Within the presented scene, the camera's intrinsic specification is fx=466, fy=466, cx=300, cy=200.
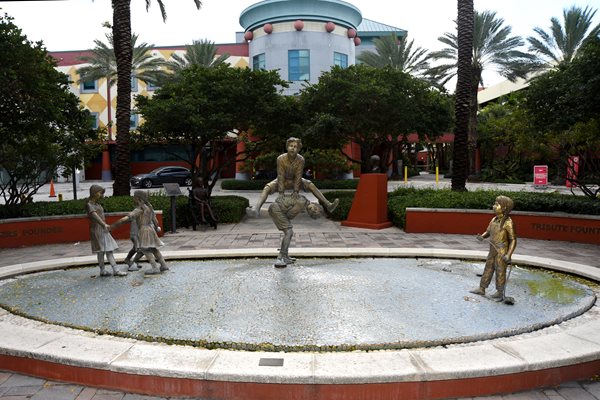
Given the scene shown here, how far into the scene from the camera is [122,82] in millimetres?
14500

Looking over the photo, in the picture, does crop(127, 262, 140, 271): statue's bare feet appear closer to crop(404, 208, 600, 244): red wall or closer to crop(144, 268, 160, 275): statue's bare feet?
crop(144, 268, 160, 275): statue's bare feet

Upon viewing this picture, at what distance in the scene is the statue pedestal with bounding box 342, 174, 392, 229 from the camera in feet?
44.2

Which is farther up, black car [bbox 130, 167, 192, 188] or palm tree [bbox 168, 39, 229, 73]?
palm tree [bbox 168, 39, 229, 73]

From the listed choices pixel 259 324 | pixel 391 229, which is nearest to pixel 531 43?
pixel 391 229

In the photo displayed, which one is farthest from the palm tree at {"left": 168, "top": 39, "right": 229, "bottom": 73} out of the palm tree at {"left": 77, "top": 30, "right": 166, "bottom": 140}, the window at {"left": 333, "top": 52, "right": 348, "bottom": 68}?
the window at {"left": 333, "top": 52, "right": 348, "bottom": 68}

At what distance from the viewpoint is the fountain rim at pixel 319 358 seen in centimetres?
355

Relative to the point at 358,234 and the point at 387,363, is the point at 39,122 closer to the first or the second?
the point at 358,234

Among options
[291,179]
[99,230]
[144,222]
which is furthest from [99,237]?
Answer: [291,179]

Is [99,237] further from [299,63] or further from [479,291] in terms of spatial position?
[299,63]

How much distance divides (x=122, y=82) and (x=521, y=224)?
12213 mm

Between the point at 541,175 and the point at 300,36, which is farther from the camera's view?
the point at 300,36

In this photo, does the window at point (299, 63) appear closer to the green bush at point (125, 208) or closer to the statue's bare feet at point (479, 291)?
the green bush at point (125, 208)

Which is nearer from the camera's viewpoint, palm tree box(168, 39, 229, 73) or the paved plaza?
the paved plaza

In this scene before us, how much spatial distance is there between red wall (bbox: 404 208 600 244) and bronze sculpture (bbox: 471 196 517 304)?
22.3 feet
